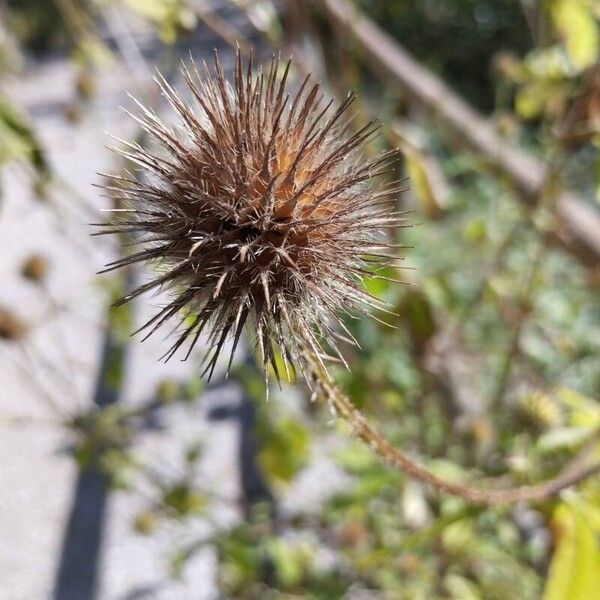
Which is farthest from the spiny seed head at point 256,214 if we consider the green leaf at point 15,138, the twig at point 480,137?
the twig at point 480,137

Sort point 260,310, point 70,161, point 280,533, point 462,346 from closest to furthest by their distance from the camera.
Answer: point 260,310, point 280,533, point 462,346, point 70,161

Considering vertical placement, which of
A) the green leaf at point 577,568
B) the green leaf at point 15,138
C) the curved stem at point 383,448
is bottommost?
the green leaf at point 577,568

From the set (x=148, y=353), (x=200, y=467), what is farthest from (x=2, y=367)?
(x=200, y=467)

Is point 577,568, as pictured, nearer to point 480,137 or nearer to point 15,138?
point 15,138

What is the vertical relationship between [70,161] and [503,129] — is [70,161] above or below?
above

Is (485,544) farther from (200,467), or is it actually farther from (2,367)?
(2,367)

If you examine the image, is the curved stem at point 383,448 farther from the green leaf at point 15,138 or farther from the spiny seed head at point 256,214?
the green leaf at point 15,138

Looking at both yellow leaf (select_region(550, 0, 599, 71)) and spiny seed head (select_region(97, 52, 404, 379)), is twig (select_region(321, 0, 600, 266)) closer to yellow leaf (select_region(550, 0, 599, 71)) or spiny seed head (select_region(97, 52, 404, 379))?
yellow leaf (select_region(550, 0, 599, 71))
